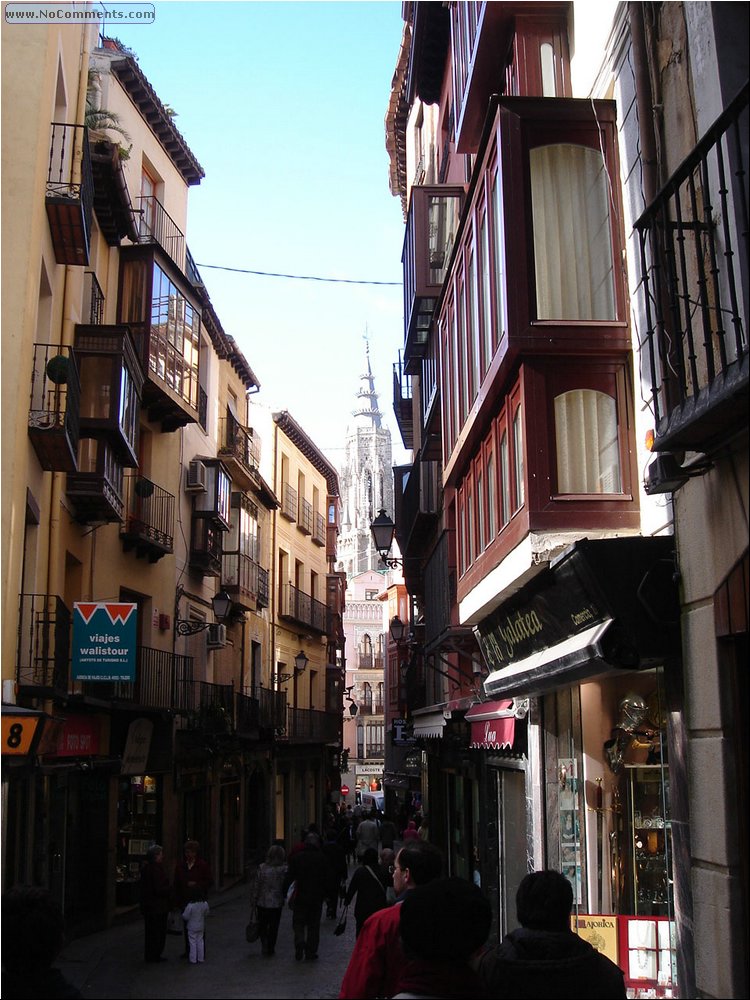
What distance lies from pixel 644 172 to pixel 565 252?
1997mm

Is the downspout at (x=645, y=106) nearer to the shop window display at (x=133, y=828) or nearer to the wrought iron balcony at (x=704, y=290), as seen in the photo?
the wrought iron balcony at (x=704, y=290)

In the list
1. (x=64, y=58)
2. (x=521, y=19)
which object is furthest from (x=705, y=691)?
(x=64, y=58)

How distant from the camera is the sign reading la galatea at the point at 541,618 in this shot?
792cm

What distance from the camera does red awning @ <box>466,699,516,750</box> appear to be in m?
12.0

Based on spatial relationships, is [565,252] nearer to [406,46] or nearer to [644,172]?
[644,172]

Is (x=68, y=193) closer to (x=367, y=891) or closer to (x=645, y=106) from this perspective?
(x=645, y=106)

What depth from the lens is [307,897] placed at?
45.0 feet

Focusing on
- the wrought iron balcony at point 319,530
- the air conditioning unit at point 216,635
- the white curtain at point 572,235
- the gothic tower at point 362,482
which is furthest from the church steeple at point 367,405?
the white curtain at point 572,235

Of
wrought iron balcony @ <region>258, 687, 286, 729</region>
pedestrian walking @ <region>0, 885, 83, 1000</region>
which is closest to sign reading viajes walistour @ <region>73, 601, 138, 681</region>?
pedestrian walking @ <region>0, 885, 83, 1000</region>

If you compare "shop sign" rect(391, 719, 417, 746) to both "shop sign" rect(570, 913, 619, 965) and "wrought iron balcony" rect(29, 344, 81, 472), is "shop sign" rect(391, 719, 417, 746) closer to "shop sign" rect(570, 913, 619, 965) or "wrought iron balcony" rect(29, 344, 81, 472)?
A: "wrought iron balcony" rect(29, 344, 81, 472)

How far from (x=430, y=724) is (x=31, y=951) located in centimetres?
1771

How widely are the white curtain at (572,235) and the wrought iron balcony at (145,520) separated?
11485mm

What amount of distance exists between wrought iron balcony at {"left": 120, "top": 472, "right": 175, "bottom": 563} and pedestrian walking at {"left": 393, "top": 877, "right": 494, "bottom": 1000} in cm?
1544

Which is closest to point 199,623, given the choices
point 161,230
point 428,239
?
point 161,230
